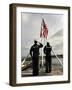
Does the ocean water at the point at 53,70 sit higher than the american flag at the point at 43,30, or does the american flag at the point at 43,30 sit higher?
the american flag at the point at 43,30

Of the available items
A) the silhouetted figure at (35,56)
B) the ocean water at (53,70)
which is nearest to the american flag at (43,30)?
the silhouetted figure at (35,56)

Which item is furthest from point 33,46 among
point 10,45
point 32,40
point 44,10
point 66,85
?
point 66,85

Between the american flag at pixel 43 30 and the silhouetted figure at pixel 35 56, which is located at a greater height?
the american flag at pixel 43 30

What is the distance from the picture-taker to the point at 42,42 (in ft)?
5.38

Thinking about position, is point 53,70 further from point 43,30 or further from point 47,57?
point 43,30

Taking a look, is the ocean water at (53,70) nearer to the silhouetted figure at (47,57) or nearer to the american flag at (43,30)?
the silhouetted figure at (47,57)

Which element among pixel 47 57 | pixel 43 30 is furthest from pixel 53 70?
pixel 43 30

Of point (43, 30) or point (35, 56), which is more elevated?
point (43, 30)

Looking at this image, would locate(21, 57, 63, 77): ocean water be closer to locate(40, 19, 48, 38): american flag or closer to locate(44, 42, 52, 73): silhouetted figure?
locate(44, 42, 52, 73): silhouetted figure

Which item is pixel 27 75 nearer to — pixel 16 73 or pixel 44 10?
pixel 16 73

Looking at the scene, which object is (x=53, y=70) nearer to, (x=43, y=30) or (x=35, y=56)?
(x=35, y=56)

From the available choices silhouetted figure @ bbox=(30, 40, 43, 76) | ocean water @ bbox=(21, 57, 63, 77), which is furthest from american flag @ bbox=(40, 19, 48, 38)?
ocean water @ bbox=(21, 57, 63, 77)

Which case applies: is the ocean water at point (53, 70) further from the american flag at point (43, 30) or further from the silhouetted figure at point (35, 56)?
the american flag at point (43, 30)

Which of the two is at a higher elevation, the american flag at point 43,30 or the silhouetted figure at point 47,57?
the american flag at point 43,30
